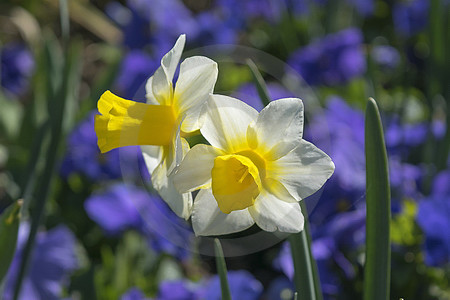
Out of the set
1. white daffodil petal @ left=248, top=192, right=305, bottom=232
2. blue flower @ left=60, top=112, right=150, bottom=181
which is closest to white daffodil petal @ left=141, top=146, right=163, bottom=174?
white daffodil petal @ left=248, top=192, right=305, bottom=232

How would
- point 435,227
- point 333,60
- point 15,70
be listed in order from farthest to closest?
1. point 15,70
2. point 333,60
3. point 435,227

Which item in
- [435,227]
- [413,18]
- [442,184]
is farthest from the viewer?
[413,18]

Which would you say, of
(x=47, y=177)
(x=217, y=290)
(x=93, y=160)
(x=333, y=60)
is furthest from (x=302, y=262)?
(x=333, y=60)

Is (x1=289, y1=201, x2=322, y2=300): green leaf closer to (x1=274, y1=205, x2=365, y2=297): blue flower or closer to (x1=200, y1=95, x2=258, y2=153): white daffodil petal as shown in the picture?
(x1=200, y1=95, x2=258, y2=153): white daffodil petal

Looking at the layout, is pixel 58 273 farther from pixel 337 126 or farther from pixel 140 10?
pixel 140 10

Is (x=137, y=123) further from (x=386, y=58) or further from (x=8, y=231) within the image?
(x=386, y=58)

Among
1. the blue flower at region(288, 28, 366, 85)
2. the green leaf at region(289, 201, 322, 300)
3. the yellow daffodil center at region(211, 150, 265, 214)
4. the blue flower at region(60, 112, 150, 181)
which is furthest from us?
the blue flower at region(288, 28, 366, 85)

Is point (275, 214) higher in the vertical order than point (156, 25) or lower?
higher

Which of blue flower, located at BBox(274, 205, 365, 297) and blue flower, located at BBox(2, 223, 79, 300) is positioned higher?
blue flower, located at BBox(274, 205, 365, 297)
